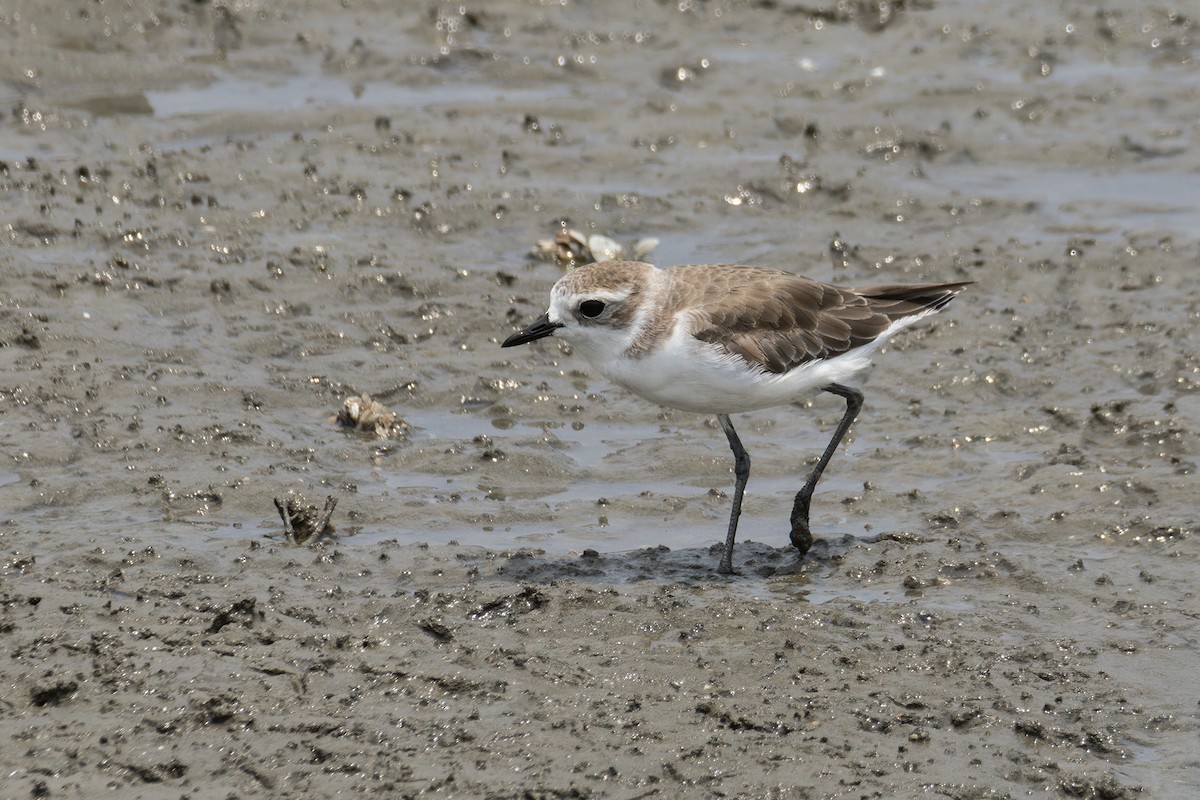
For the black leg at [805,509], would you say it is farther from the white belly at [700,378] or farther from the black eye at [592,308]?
the black eye at [592,308]

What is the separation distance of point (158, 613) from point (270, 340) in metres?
3.90

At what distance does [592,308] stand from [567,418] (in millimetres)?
2169

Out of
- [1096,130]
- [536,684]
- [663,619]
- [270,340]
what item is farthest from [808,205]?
[536,684]

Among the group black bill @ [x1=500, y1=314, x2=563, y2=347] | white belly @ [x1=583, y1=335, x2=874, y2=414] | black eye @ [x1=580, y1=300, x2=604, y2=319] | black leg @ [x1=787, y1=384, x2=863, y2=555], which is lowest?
black leg @ [x1=787, y1=384, x2=863, y2=555]

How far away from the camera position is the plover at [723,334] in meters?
8.09

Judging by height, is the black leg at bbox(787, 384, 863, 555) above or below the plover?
below

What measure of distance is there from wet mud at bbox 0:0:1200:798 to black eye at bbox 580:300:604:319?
1431mm

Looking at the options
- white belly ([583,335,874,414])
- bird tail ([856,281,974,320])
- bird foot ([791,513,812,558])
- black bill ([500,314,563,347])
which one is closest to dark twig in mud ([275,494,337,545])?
black bill ([500,314,563,347])

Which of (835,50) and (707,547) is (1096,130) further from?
(707,547)

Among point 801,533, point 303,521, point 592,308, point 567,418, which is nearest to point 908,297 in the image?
point 801,533

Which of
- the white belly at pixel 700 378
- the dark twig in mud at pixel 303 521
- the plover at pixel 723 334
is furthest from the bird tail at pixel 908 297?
the dark twig in mud at pixel 303 521

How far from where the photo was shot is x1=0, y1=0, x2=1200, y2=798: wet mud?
20.8ft

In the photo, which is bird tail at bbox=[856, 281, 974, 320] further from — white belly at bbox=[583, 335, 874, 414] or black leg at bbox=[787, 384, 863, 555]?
white belly at bbox=[583, 335, 874, 414]

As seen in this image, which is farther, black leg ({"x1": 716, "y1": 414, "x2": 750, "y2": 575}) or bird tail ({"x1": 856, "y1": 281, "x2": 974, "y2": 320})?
bird tail ({"x1": 856, "y1": 281, "x2": 974, "y2": 320})
